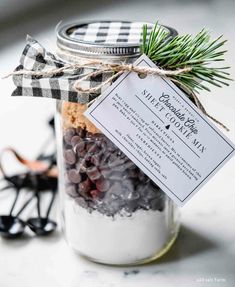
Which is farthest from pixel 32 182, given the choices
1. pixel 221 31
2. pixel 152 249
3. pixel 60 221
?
pixel 221 31

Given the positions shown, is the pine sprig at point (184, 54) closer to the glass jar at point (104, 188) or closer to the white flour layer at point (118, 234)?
the glass jar at point (104, 188)

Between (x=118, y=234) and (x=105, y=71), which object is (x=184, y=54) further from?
(x=118, y=234)

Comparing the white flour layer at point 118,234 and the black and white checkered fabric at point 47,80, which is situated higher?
the black and white checkered fabric at point 47,80

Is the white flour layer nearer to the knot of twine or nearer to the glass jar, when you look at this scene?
the glass jar

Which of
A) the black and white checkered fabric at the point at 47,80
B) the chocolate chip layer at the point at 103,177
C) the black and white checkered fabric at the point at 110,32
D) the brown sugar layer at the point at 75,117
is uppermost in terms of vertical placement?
the black and white checkered fabric at the point at 110,32

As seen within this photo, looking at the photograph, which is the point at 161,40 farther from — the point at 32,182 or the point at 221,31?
the point at 221,31

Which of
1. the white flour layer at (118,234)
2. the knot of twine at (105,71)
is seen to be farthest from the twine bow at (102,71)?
the white flour layer at (118,234)

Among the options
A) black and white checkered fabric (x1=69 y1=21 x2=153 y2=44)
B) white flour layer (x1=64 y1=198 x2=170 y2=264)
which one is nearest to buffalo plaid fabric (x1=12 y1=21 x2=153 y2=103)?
black and white checkered fabric (x1=69 y1=21 x2=153 y2=44)
